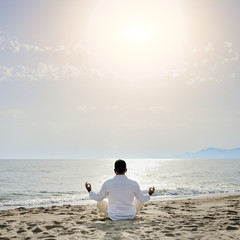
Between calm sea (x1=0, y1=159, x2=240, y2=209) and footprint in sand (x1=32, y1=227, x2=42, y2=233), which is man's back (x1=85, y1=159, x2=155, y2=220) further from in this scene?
calm sea (x1=0, y1=159, x2=240, y2=209)

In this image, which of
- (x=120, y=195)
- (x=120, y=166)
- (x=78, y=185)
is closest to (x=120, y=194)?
(x=120, y=195)

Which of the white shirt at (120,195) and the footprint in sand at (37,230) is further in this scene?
the white shirt at (120,195)

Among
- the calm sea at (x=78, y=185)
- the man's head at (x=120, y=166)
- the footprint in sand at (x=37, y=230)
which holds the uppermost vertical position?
the man's head at (x=120, y=166)

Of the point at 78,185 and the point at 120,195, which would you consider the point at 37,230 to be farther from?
the point at 78,185

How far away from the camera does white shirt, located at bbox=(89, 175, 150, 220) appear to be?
741 centimetres

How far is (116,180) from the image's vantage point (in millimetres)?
7402

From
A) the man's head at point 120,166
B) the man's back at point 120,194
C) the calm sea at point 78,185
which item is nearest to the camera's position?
the man's head at point 120,166

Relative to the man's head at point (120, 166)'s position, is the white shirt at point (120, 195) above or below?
below

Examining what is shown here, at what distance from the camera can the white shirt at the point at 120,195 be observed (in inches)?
292

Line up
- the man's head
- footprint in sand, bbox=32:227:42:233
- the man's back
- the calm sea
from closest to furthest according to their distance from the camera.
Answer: footprint in sand, bbox=32:227:42:233, the man's head, the man's back, the calm sea

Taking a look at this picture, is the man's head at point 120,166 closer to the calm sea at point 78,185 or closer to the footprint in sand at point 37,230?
the footprint in sand at point 37,230

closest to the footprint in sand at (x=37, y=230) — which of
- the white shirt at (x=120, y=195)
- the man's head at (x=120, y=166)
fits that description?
the white shirt at (x=120, y=195)

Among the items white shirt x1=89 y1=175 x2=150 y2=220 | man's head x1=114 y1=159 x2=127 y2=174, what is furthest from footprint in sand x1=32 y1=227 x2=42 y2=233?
man's head x1=114 y1=159 x2=127 y2=174

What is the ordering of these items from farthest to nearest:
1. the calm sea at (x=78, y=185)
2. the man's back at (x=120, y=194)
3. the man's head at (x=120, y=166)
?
the calm sea at (x=78, y=185) → the man's back at (x=120, y=194) → the man's head at (x=120, y=166)
